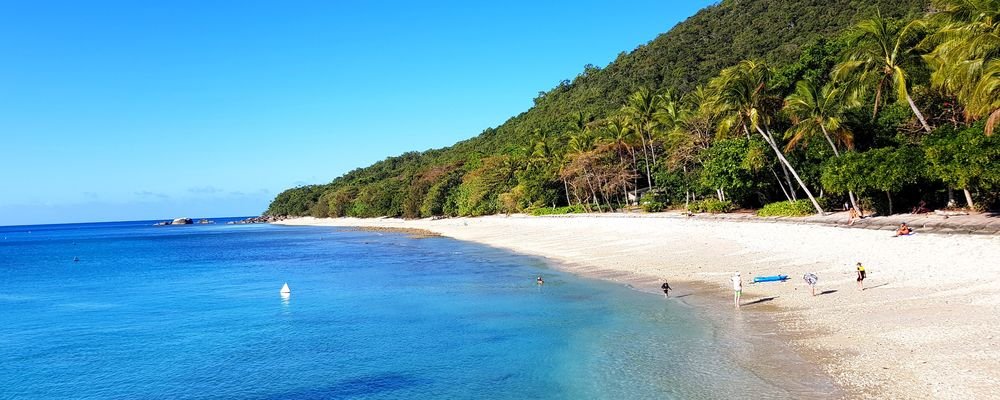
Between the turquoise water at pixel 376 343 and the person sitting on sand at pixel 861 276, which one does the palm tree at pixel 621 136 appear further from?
the person sitting on sand at pixel 861 276

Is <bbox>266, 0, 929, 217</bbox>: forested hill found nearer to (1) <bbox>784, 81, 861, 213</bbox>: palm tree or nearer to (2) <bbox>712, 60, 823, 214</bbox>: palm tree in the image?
(2) <bbox>712, 60, 823, 214</bbox>: palm tree

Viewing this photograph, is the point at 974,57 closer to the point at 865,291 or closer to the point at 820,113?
the point at 820,113

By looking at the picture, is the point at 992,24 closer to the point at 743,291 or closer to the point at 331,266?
the point at 743,291

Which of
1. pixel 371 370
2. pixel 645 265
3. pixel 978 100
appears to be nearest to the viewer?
pixel 371 370

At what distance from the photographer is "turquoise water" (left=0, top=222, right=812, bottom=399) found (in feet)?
39.4

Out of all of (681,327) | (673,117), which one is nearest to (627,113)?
(673,117)

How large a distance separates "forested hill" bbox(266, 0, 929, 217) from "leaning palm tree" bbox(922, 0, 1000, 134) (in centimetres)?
2243

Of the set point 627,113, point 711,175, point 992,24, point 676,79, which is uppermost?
point 676,79

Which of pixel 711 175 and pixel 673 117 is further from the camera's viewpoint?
pixel 673 117

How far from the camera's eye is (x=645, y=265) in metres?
26.3

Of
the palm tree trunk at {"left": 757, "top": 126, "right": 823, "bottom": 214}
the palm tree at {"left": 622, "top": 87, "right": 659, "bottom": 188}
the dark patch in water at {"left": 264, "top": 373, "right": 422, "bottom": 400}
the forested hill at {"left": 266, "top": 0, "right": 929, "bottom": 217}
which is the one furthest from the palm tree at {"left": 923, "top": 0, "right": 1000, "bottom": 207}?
the palm tree at {"left": 622, "top": 87, "right": 659, "bottom": 188}

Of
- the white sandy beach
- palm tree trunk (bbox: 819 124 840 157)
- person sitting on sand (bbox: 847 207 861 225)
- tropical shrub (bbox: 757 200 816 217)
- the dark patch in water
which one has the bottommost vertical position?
the dark patch in water

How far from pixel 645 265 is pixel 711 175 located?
17.1 meters

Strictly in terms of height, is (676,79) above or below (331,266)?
above
